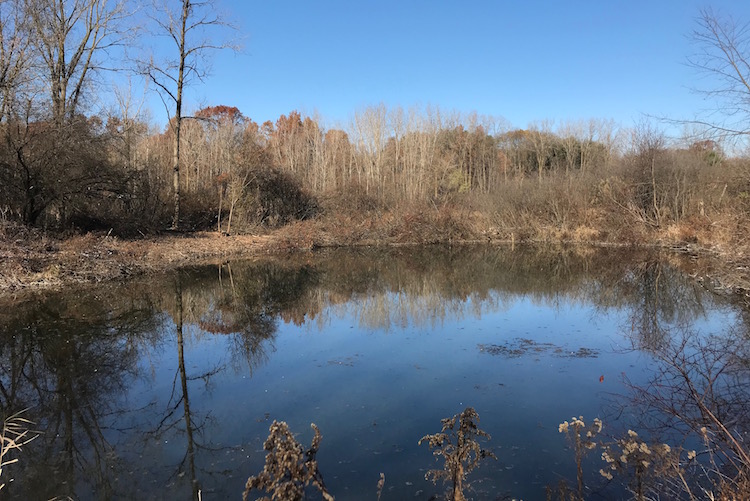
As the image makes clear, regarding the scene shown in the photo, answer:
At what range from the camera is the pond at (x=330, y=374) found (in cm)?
→ 410

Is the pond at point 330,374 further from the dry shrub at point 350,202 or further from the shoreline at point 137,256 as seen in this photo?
the dry shrub at point 350,202

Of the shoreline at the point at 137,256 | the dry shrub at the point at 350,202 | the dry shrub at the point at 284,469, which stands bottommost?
the dry shrub at the point at 284,469

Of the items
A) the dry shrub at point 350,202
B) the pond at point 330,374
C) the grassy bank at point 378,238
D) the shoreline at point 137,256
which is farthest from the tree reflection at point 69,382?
the dry shrub at point 350,202

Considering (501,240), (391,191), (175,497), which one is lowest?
(175,497)

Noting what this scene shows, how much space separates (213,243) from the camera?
63.7ft

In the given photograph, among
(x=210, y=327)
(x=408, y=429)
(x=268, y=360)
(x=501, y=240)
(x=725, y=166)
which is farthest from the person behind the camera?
(x=501, y=240)

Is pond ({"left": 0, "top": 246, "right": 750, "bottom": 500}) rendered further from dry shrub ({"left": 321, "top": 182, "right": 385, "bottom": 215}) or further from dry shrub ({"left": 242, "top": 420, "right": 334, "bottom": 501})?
dry shrub ({"left": 321, "top": 182, "right": 385, "bottom": 215})

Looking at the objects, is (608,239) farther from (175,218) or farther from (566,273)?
(175,218)

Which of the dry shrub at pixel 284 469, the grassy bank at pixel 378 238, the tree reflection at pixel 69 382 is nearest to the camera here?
the dry shrub at pixel 284 469

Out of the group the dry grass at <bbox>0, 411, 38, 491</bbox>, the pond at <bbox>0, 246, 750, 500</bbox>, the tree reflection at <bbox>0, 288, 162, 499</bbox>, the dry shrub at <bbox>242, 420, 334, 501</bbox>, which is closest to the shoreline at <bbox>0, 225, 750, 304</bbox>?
the pond at <bbox>0, 246, 750, 500</bbox>

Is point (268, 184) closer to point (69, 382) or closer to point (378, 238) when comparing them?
point (378, 238)

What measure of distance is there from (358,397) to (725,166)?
74.4ft

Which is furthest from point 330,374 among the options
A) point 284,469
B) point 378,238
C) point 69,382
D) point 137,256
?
point 378,238

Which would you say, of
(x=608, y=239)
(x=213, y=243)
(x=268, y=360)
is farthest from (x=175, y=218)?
(x=608, y=239)
